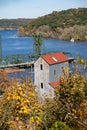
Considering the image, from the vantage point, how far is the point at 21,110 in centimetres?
1020

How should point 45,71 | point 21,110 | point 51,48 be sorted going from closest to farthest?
point 21,110 < point 45,71 < point 51,48

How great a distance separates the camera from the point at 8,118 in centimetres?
1235

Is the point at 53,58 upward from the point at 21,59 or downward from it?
upward

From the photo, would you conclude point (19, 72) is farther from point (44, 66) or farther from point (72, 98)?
point (72, 98)

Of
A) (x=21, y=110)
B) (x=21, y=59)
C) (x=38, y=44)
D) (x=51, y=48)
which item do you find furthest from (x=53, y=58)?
(x=51, y=48)

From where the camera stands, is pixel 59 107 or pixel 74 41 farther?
pixel 74 41

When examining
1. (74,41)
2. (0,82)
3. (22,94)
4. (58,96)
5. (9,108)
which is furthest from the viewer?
(74,41)

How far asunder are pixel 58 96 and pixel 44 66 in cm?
1779

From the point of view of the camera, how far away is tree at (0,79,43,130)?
32.4 ft

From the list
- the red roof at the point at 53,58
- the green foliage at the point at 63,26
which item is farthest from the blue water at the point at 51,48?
the red roof at the point at 53,58

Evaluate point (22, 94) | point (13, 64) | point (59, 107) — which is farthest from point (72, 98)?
point (13, 64)

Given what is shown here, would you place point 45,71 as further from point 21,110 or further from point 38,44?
point 38,44

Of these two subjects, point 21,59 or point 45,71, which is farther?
point 21,59

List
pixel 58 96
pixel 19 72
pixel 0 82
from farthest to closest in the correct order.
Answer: pixel 19 72
pixel 0 82
pixel 58 96
